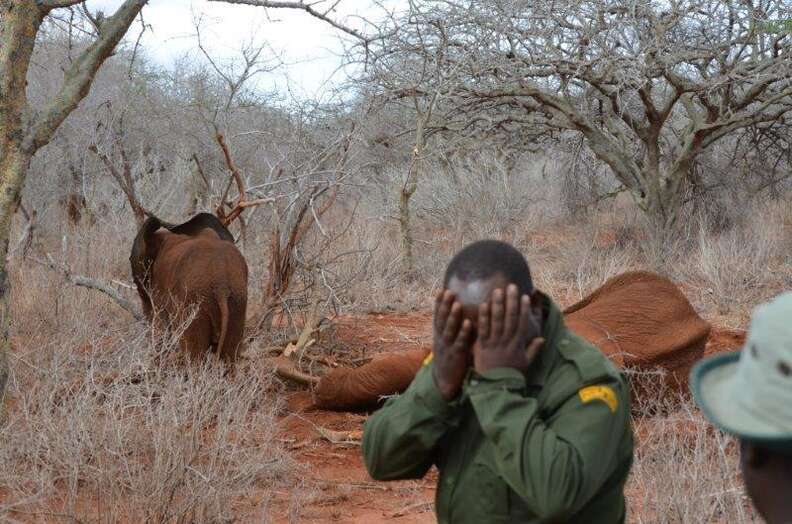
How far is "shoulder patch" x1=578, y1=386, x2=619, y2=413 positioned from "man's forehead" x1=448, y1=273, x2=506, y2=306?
27 cm

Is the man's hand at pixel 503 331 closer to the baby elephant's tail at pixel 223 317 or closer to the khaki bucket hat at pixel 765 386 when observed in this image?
the khaki bucket hat at pixel 765 386

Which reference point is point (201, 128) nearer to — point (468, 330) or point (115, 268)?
point (115, 268)

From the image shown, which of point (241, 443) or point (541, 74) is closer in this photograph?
point (241, 443)

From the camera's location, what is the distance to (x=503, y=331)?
6.09 feet

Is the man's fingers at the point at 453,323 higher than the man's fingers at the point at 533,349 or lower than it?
higher

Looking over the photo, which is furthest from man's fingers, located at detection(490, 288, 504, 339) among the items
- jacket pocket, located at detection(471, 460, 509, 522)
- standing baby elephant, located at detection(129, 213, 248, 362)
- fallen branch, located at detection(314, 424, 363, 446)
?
standing baby elephant, located at detection(129, 213, 248, 362)

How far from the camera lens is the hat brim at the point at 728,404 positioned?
1.24m

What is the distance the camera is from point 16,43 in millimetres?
4336

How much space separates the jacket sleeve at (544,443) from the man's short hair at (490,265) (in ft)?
0.68

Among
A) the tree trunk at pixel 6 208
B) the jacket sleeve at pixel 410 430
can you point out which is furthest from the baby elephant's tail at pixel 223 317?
the jacket sleeve at pixel 410 430

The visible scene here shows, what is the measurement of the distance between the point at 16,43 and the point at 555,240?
1257cm

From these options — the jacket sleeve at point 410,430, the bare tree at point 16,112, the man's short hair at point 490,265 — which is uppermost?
the bare tree at point 16,112

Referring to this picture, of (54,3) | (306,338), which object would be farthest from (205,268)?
(54,3)

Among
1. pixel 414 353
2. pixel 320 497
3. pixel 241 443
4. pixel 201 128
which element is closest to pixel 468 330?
pixel 241 443
